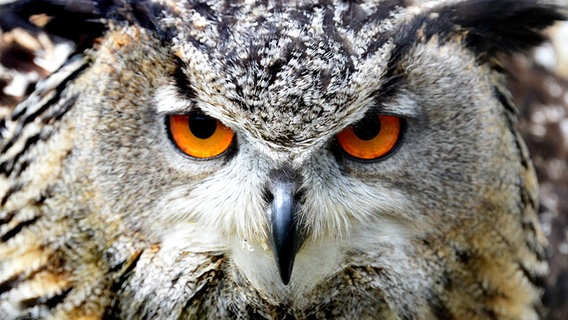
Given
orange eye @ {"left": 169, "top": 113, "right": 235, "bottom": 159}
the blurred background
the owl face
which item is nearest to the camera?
the owl face

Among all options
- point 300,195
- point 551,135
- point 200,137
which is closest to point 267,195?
point 300,195

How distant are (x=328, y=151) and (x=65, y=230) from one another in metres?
0.65

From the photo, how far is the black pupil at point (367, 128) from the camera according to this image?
6.68 ft

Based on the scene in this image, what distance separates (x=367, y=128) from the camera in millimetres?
2055

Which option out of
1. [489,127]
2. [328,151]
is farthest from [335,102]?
[489,127]

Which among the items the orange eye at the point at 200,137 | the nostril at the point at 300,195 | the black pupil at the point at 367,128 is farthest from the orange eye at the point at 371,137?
the orange eye at the point at 200,137

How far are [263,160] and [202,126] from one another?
0.16m

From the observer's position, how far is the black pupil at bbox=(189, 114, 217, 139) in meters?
2.04

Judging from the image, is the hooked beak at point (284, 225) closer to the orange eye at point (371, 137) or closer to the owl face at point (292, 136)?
the owl face at point (292, 136)

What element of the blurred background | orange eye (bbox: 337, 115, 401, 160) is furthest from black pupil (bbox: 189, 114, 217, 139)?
the blurred background

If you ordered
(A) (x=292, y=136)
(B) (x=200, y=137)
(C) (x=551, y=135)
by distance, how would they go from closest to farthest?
(A) (x=292, y=136) < (B) (x=200, y=137) < (C) (x=551, y=135)

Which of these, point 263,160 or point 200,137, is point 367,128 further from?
point 200,137

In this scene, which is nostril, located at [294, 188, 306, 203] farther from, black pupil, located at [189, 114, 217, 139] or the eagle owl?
black pupil, located at [189, 114, 217, 139]

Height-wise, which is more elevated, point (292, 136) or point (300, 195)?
point (292, 136)
